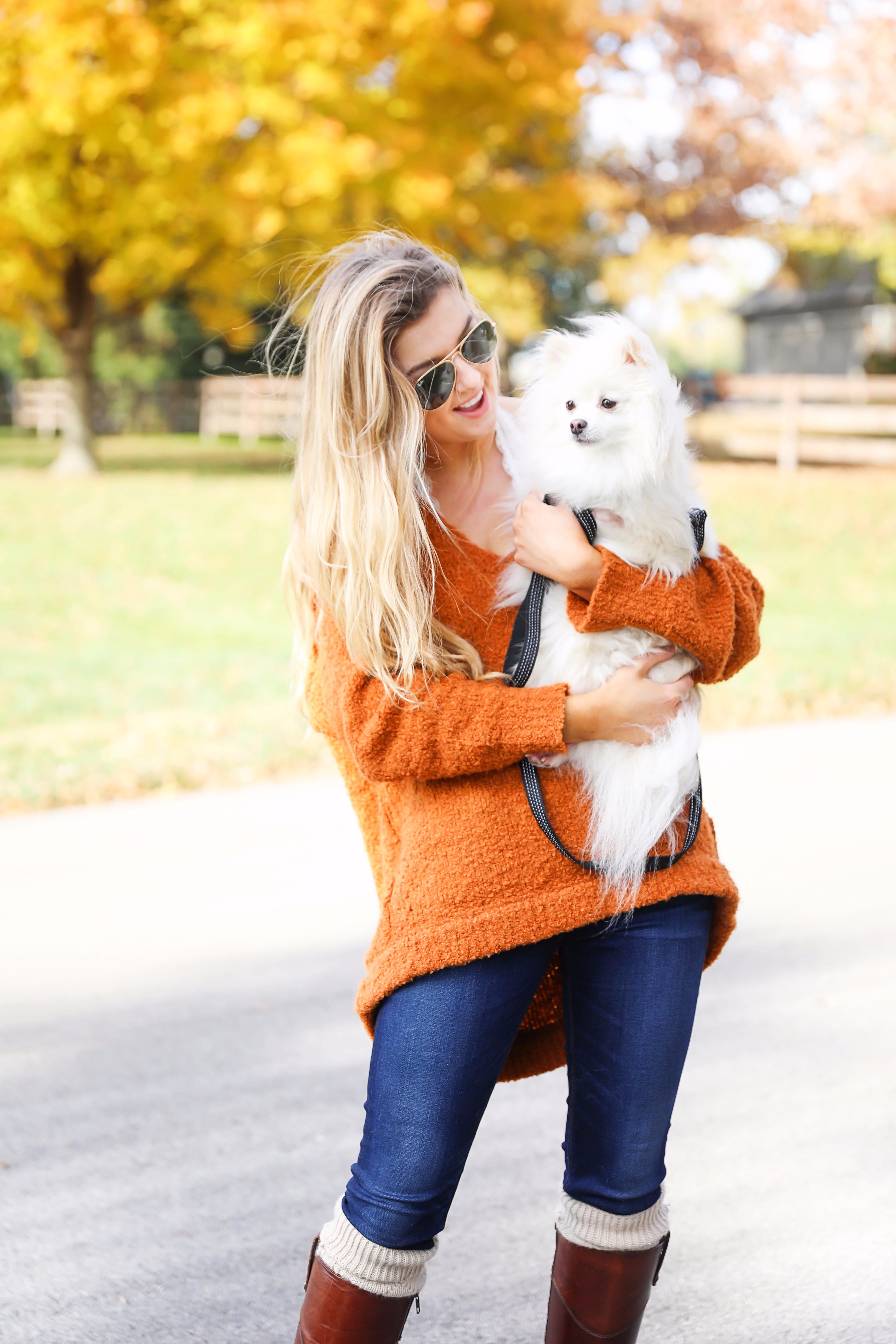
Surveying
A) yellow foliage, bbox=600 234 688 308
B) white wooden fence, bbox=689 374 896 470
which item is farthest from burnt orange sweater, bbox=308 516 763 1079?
yellow foliage, bbox=600 234 688 308

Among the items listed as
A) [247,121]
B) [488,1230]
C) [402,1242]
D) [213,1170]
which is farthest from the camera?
[247,121]

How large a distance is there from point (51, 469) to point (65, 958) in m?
13.2

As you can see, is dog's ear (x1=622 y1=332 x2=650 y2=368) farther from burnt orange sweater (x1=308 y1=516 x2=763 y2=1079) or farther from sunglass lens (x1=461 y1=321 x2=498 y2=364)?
burnt orange sweater (x1=308 y1=516 x2=763 y2=1079)

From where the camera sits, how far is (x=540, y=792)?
6.63 ft

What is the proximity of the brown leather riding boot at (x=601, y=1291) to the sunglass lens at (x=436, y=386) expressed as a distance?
1365 millimetres

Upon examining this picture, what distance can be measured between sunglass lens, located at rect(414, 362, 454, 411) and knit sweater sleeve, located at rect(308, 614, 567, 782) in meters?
0.44

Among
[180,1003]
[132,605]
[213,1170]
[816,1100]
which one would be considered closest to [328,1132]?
[213,1170]

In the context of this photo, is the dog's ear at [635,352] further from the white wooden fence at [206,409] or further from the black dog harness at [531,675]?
the white wooden fence at [206,409]

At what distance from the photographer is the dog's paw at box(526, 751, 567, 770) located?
2.02 metres

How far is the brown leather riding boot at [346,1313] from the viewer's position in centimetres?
189

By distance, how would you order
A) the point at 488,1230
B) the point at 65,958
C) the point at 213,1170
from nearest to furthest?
1. the point at 488,1230
2. the point at 213,1170
3. the point at 65,958

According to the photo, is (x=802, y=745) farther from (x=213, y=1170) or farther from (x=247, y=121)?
(x=247, y=121)

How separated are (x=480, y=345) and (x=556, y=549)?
37 cm

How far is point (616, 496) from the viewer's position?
2240mm
